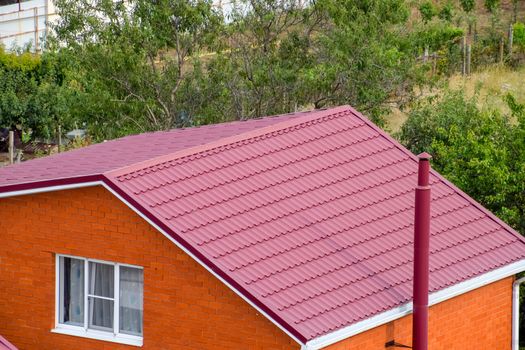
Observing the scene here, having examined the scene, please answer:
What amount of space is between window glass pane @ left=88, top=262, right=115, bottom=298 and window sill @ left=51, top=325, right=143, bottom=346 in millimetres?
515

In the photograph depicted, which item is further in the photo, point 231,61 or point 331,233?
point 231,61

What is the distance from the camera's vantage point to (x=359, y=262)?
667 inches

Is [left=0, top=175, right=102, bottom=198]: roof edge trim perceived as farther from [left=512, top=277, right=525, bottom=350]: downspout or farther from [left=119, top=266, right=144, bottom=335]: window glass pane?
[left=512, top=277, right=525, bottom=350]: downspout

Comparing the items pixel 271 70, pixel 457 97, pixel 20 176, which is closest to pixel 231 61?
pixel 271 70

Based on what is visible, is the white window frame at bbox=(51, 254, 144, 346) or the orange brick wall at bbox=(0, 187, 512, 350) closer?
the orange brick wall at bbox=(0, 187, 512, 350)

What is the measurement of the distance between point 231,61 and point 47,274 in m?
14.2

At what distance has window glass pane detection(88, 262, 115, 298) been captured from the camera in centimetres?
1725

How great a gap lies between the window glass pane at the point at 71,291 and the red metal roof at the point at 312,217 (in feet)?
5.43

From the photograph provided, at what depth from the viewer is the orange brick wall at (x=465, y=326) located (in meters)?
16.9

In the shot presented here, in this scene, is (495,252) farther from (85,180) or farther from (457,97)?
(457,97)

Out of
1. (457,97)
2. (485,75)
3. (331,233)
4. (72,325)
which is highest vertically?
(485,75)

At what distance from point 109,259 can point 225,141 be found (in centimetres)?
255

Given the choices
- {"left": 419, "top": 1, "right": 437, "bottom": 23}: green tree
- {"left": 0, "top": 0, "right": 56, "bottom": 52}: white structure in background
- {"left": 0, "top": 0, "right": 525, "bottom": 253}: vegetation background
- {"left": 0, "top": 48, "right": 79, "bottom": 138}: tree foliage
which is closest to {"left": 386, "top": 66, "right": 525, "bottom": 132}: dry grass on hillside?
{"left": 419, "top": 1, "right": 437, "bottom": 23}: green tree

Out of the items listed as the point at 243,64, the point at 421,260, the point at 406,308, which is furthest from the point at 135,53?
the point at 421,260
